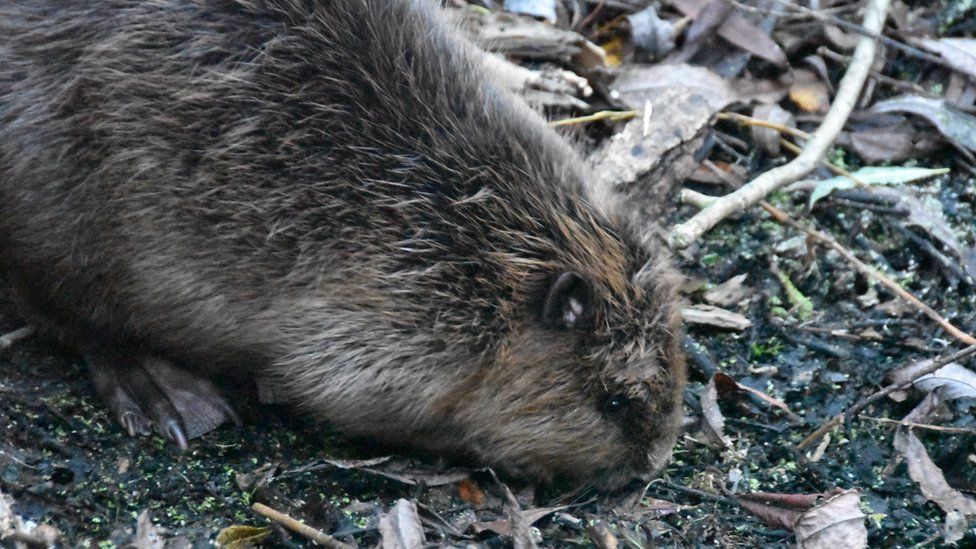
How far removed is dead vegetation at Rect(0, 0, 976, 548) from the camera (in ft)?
13.5

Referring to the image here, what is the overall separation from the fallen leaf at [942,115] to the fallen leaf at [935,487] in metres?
2.28

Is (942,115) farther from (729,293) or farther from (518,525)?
(518,525)

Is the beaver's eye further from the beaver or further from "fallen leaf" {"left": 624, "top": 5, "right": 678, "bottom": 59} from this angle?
"fallen leaf" {"left": 624, "top": 5, "right": 678, "bottom": 59}

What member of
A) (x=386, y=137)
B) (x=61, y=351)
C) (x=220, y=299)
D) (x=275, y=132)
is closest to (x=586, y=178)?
(x=386, y=137)

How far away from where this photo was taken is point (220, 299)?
14.3ft

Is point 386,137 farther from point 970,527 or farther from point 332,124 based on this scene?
point 970,527

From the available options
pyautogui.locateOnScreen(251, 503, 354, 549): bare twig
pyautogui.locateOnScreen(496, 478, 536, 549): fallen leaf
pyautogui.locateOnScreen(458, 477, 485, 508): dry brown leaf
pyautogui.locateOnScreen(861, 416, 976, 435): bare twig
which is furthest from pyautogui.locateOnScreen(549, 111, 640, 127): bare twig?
pyautogui.locateOnScreen(251, 503, 354, 549): bare twig

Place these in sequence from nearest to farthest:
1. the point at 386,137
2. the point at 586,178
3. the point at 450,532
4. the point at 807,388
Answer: the point at 450,532 < the point at 386,137 < the point at 586,178 < the point at 807,388

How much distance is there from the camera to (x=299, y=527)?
3920 mm

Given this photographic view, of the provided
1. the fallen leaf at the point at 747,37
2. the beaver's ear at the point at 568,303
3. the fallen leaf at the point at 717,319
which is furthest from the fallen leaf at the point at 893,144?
the beaver's ear at the point at 568,303

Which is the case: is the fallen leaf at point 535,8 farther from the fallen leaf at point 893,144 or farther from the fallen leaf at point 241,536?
the fallen leaf at point 241,536

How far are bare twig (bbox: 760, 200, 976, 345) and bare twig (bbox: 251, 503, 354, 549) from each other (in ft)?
9.71

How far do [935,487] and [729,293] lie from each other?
151 cm

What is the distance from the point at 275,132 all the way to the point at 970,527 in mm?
3113
